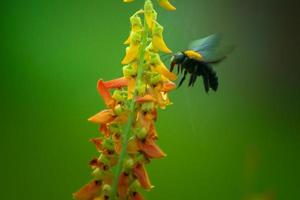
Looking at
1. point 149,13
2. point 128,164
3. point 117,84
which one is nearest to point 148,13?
point 149,13

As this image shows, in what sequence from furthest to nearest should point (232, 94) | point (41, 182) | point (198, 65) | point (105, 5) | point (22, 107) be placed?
point (232, 94) < point (105, 5) < point (22, 107) < point (41, 182) < point (198, 65)

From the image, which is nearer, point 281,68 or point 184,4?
point 184,4

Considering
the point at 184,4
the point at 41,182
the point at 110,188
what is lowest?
the point at 110,188

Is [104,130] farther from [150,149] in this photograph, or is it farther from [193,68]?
[193,68]

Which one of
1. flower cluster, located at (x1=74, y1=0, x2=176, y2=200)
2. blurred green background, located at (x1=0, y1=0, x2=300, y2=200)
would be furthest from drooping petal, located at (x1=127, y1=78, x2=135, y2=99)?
blurred green background, located at (x1=0, y1=0, x2=300, y2=200)

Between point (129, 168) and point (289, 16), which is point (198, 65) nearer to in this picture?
point (129, 168)

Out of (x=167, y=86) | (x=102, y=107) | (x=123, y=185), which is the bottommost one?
(x=123, y=185)

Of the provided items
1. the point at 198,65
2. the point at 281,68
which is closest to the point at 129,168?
the point at 198,65

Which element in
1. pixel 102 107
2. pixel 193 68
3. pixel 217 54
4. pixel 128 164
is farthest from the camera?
pixel 102 107
